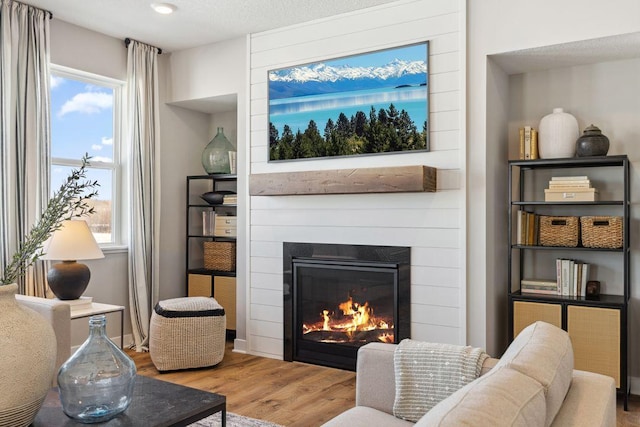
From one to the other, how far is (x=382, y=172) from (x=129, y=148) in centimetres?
233

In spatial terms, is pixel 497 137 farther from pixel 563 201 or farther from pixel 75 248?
pixel 75 248

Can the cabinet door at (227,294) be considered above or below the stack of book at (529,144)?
below

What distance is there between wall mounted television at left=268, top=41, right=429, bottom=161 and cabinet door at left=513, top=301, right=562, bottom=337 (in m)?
1.26

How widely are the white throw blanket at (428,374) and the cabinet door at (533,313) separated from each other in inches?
72.0

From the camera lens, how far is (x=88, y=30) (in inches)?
180

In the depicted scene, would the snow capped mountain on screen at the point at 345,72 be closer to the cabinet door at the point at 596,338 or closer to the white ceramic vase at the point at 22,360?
the cabinet door at the point at 596,338

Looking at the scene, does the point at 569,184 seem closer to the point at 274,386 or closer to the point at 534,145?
the point at 534,145

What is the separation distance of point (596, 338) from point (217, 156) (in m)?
3.44

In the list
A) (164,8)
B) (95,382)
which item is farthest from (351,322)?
(164,8)

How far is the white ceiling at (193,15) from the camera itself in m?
3.99

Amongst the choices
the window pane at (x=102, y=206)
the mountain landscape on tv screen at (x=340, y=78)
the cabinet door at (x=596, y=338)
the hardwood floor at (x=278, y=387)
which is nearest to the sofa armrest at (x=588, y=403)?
the hardwood floor at (x=278, y=387)

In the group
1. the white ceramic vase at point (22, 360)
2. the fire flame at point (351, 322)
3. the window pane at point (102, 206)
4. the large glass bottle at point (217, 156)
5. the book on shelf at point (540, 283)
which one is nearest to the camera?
the white ceramic vase at point (22, 360)

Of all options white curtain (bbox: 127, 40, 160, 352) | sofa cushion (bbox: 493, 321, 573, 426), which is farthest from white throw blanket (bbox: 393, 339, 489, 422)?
white curtain (bbox: 127, 40, 160, 352)

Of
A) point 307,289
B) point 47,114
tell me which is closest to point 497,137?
point 307,289
